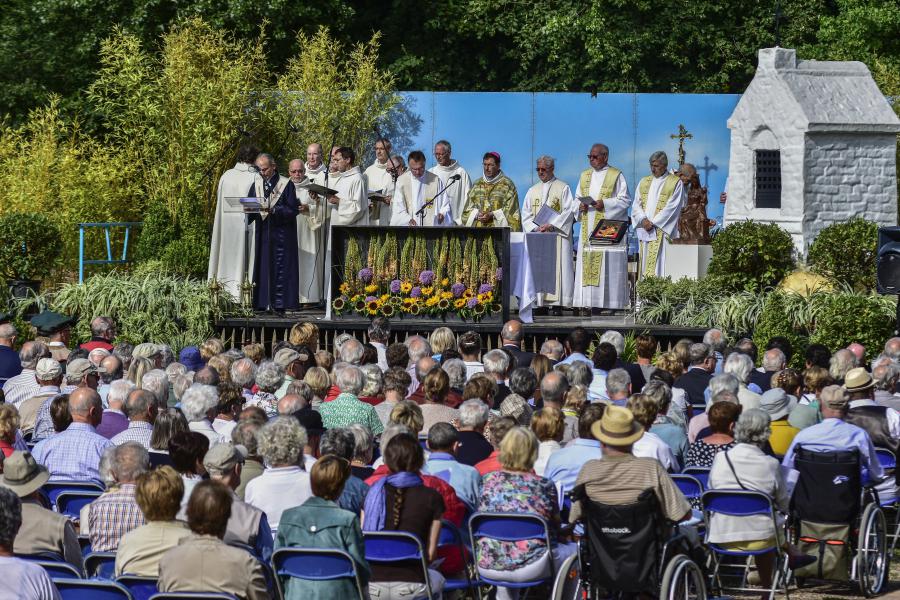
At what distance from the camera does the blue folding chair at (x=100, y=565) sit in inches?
247

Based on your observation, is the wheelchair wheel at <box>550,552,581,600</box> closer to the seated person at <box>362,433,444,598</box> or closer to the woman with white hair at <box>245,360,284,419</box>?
the seated person at <box>362,433,444,598</box>

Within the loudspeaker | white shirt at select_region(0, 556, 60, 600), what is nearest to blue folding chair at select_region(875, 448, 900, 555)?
the loudspeaker

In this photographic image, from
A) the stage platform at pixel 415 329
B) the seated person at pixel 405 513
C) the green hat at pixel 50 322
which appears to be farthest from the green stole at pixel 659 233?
the seated person at pixel 405 513

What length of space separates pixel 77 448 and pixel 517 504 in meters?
2.49

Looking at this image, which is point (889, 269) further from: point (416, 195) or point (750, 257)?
point (416, 195)

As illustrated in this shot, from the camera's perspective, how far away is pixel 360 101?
2064 cm

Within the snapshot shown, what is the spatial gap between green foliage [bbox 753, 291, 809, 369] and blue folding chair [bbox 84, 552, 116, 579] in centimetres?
882

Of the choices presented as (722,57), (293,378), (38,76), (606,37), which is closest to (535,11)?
(606,37)

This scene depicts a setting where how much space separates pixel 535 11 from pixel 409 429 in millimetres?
18158

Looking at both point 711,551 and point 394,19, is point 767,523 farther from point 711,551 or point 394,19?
point 394,19

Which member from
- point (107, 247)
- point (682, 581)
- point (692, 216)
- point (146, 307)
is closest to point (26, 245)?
point (107, 247)

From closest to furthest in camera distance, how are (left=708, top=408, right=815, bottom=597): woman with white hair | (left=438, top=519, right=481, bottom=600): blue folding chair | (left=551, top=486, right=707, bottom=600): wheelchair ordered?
(left=551, top=486, right=707, bottom=600): wheelchair, (left=438, top=519, right=481, bottom=600): blue folding chair, (left=708, top=408, right=815, bottom=597): woman with white hair

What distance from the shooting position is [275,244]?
56.5 feet

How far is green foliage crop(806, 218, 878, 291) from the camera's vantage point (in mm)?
16422
